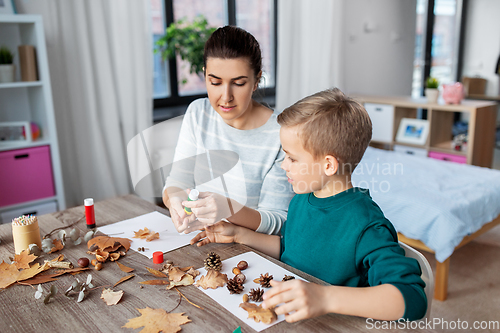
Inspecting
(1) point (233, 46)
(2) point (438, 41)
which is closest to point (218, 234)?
(1) point (233, 46)

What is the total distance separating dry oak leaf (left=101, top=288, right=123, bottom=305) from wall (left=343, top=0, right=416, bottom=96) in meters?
3.66

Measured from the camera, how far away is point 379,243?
862mm

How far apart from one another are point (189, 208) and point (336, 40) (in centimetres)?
318

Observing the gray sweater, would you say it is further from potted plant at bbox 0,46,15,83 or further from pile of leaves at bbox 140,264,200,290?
potted plant at bbox 0,46,15,83

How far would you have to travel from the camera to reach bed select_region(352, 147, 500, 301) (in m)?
1.95

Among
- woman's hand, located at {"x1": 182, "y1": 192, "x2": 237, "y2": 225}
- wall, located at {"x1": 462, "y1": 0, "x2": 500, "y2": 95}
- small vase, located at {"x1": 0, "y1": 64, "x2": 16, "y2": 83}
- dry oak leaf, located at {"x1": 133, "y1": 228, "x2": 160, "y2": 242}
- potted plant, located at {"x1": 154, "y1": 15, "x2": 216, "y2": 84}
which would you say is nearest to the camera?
woman's hand, located at {"x1": 182, "y1": 192, "x2": 237, "y2": 225}

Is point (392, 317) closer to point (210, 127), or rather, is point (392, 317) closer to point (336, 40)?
point (210, 127)

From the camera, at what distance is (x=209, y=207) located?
108cm

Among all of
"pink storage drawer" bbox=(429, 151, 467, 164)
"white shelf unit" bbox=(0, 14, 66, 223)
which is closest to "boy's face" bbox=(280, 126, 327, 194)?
"white shelf unit" bbox=(0, 14, 66, 223)

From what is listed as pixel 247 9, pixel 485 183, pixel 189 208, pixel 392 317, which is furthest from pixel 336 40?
pixel 392 317

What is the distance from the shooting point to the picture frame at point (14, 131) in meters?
2.23

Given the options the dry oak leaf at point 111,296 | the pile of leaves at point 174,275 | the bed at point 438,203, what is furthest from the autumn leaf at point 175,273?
the bed at point 438,203

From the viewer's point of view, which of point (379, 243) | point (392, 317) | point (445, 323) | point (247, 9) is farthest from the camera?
point (247, 9)

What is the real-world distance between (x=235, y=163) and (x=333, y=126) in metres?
0.49
